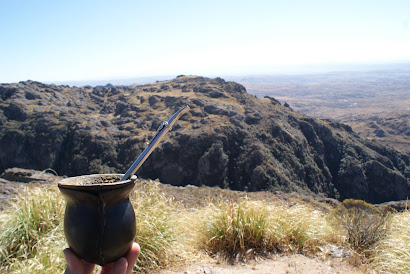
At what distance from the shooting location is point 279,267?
421cm

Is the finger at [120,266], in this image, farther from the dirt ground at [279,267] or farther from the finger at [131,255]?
the dirt ground at [279,267]

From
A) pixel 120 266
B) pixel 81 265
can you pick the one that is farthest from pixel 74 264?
pixel 120 266

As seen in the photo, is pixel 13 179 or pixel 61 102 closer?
pixel 13 179

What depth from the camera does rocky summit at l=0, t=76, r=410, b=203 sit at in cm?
4141

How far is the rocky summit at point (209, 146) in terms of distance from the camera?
41.4 metres

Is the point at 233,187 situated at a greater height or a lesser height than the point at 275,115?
lesser

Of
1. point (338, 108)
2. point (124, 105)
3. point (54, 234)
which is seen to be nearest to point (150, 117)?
point (124, 105)

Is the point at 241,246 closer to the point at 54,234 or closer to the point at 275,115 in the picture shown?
the point at 54,234

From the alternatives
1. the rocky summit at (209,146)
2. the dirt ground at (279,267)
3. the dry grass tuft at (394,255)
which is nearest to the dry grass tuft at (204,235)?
the dry grass tuft at (394,255)

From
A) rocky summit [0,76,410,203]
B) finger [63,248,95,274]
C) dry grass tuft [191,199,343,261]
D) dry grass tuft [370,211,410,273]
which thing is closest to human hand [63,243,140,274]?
finger [63,248,95,274]

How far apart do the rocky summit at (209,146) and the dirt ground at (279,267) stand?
105 feet

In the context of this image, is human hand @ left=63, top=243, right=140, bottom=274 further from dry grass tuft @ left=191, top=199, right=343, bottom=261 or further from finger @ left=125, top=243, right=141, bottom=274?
dry grass tuft @ left=191, top=199, right=343, bottom=261

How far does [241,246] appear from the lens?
4.62m

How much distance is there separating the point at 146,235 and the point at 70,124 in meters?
48.9
